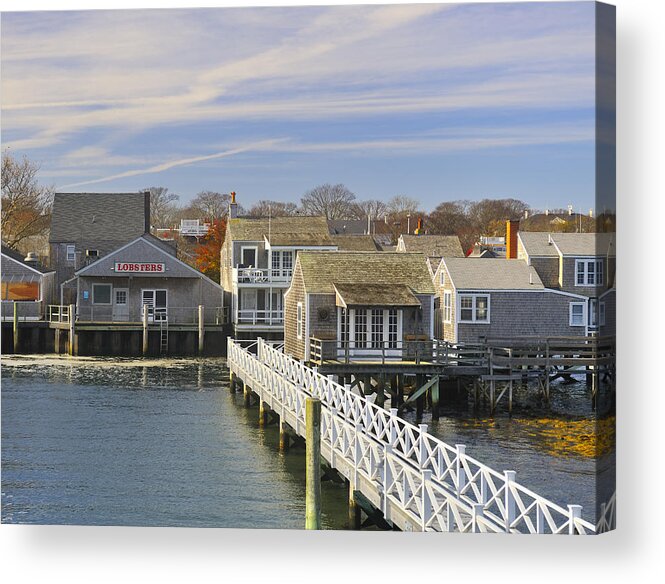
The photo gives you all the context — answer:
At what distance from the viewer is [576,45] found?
42.6 feet

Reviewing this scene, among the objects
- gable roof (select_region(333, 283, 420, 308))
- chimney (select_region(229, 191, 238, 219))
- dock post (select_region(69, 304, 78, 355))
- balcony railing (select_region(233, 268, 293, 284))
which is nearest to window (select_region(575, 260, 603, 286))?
chimney (select_region(229, 191, 238, 219))

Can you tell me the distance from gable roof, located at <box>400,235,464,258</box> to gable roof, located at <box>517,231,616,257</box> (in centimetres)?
122

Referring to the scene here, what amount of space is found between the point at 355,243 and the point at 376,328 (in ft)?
5.95

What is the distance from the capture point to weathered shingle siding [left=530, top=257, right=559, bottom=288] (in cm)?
2009

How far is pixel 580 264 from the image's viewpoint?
15438mm

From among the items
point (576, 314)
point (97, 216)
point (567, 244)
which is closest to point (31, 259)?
point (97, 216)

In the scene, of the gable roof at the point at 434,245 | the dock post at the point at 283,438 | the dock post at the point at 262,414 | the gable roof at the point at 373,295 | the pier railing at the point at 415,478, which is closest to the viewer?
the pier railing at the point at 415,478

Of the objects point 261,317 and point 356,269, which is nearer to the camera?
point 356,269

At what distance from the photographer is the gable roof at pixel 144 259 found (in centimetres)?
2120

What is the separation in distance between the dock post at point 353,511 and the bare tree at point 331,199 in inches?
162

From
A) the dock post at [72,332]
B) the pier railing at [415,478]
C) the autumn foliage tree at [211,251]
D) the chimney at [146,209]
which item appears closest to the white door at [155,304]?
the dock post at [72,332]

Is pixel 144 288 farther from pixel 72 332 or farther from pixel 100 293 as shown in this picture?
pixel 72 332

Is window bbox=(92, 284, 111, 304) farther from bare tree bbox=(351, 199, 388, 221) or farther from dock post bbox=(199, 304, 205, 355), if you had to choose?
bare tree bbox=(351, 199, 388, 221)

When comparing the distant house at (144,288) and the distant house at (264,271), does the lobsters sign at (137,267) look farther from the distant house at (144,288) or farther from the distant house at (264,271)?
the distant house at (264,271)
